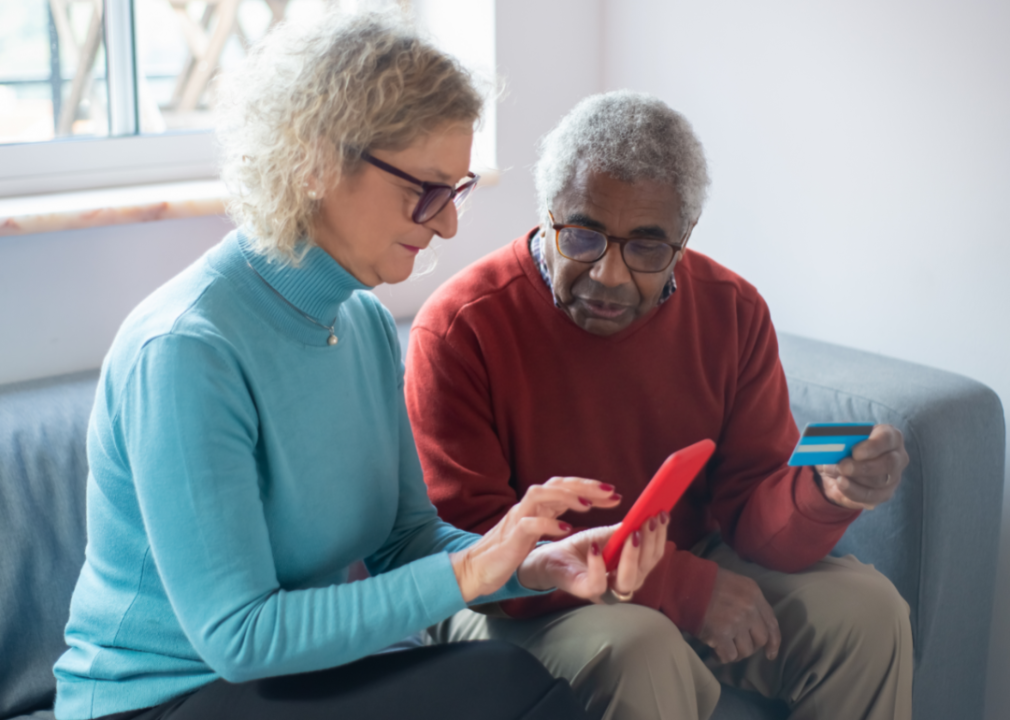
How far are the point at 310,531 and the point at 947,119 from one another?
133 cm

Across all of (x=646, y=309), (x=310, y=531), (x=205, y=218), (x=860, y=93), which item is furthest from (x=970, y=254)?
(x=205, y=218)

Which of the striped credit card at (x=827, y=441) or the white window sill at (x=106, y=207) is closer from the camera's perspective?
the striped credit card at (x=827, y=441)

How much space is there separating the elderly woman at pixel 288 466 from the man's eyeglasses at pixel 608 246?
294 mm

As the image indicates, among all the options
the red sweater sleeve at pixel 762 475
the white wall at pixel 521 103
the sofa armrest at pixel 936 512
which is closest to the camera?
the red sweater sleeve at pixel 762 475

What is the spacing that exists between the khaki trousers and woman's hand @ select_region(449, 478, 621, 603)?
27 centimetres

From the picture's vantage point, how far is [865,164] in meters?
1.84

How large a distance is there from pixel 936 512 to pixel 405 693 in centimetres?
95

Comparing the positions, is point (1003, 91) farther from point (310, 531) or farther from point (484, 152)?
point (310, 531)

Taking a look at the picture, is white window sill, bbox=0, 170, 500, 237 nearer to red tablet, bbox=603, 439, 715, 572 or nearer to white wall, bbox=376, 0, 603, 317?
white wall, bbox=376, 0, 603, 317

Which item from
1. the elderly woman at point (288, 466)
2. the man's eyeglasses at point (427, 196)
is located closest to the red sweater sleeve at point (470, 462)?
the elderly woman at point (288, 466)

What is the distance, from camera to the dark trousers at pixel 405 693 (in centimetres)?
102

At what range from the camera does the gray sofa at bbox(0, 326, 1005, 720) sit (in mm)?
1336

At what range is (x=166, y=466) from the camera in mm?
946

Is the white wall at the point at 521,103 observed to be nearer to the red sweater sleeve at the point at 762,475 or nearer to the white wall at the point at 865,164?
the white wall at the point at 865,164
